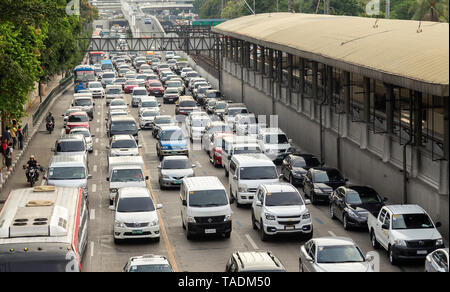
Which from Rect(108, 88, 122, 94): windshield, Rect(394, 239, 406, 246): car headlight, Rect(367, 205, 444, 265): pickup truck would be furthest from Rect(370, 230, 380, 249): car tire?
Rect(108, 88, 122, 94): windshield

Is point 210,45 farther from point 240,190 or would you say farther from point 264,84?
point 240,190

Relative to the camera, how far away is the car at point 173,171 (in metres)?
39.8

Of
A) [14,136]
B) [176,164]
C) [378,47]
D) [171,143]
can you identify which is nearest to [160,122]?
[171,143]

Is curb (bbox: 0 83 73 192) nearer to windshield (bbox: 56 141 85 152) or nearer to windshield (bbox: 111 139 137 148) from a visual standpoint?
windshield (bbox: 56 141 85 152)

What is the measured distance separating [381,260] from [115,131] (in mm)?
28404

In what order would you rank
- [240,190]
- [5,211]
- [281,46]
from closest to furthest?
[5,211]
[240,190]
[281,46]

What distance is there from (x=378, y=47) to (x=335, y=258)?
580 inches

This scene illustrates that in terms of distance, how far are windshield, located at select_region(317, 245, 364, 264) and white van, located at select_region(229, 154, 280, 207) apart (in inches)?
496

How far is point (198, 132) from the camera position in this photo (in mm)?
54344

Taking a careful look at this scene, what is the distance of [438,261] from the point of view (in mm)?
21859

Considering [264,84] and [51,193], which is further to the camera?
[264,84]

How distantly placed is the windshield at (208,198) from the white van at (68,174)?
7587 mm

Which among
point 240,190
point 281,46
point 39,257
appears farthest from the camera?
point 281,46
